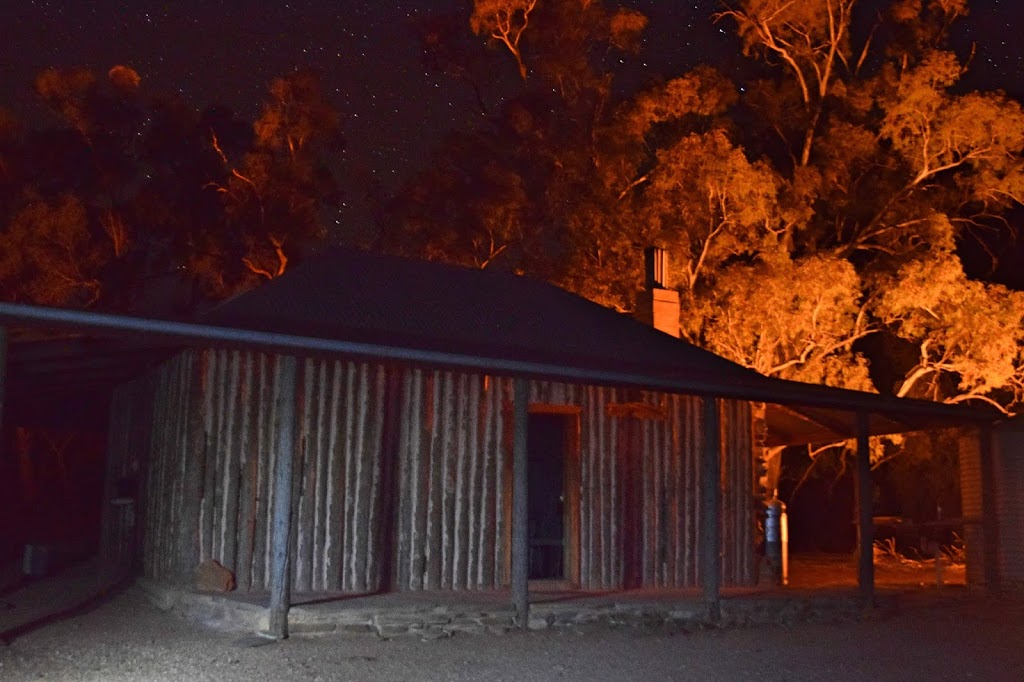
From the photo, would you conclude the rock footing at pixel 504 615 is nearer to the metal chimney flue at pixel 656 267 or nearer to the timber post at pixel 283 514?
the timber post at pixel 283 514

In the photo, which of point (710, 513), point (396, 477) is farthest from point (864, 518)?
point (396, 477)

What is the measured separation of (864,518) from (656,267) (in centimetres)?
539

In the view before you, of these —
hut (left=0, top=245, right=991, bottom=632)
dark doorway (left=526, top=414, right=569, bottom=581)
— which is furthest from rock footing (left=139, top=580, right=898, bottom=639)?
dark doorway (left=526, top=414, right=569, bottom=581)

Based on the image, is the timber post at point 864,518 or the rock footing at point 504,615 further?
the timber post at point 864,518

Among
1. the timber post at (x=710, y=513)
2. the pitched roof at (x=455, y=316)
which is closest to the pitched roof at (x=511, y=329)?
the pitched roof at (x=455, y=316)

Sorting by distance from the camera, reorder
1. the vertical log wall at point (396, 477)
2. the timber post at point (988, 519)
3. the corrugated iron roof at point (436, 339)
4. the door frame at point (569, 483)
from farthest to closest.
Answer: the timber post at point (988, 519), the door frame at point (569, 483), the vertical log wall at point (396, 477), the corrugated iron roof at point (436, 339)

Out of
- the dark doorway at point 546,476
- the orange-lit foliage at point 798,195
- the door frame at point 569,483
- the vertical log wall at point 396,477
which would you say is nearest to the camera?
the vertical log wall at point 396,477

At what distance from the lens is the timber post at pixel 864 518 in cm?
1360

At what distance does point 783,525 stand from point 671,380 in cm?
463

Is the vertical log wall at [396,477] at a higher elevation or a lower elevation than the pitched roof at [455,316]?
lower

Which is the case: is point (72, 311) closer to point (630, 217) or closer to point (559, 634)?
point (559, 634)

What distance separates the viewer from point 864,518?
45.1 feet

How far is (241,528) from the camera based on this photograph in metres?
12.0

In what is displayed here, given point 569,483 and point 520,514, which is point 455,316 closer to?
point 569,483
